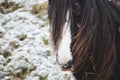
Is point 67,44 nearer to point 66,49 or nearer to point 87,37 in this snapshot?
point 66,49

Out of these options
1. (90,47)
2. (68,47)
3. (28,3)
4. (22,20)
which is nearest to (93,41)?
(90,47)

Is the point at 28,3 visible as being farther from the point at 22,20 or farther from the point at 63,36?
the point at 63,36

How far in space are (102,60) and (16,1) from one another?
4.30 metres

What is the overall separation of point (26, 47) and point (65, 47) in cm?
283

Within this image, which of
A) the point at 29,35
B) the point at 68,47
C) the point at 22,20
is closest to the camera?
the point at 68,47

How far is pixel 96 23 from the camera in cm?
216

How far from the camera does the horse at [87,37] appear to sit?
211cm

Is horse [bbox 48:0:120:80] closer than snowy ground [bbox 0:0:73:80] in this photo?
Yes

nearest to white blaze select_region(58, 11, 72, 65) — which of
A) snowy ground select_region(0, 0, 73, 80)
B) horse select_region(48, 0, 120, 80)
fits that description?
horse select_region(48, 0, 120, 80)

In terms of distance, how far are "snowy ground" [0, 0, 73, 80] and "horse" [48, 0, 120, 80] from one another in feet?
4.91

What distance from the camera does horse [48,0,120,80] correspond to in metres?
2.11

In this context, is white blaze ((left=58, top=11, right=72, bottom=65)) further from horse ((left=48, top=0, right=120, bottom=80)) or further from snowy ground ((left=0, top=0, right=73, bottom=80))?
snowy ground ((left=0, top=0, right=73, bottom=80))

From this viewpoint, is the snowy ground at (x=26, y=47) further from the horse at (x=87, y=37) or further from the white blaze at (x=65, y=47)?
the white blaze at (x=65, y=47)

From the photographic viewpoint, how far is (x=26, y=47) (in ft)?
16.0
